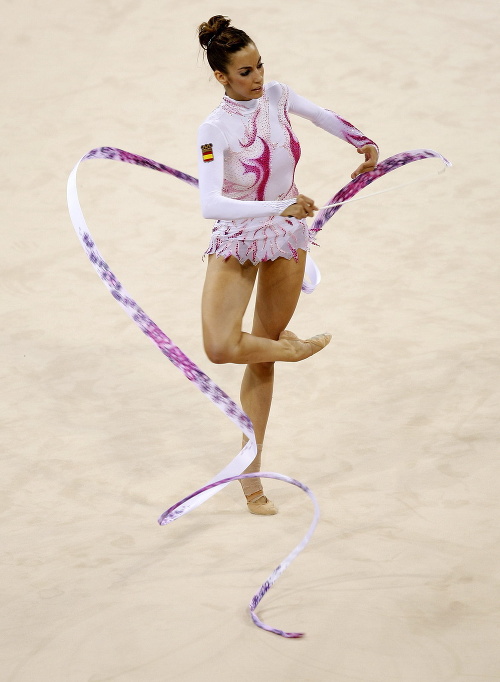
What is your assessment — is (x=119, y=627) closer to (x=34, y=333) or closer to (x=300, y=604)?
(x=300, y=604)

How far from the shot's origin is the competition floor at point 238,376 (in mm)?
3146

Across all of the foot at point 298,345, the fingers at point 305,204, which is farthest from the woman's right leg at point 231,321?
the fingers at point 305,204

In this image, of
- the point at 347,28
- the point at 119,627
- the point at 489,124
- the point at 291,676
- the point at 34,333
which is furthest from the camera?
the point at 347,28

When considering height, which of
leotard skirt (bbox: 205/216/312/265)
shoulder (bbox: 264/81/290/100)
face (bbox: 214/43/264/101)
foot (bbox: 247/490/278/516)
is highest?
face (bbox: 214/43/264/101)

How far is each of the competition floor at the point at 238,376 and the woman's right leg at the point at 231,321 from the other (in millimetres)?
711

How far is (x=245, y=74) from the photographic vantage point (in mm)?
3377

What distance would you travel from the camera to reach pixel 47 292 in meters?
6.04

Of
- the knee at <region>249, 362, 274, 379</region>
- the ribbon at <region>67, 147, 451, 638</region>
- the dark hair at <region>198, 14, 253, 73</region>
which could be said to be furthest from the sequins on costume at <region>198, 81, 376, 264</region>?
the knee at <region>249, 362, 274, 379</region>

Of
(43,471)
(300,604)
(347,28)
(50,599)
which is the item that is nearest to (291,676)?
(300,604)

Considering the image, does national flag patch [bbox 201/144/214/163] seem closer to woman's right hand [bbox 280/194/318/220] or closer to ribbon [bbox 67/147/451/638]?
woman's right hand [bbox 280/194/318/220]

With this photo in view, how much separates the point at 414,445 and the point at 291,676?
171 centimetres

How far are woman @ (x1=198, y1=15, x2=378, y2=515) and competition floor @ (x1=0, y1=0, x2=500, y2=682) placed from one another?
0.69 m

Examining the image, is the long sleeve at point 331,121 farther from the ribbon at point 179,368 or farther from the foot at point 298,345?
Answer: the foot at point 298,345

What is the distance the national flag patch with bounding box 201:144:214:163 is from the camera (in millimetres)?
3365
